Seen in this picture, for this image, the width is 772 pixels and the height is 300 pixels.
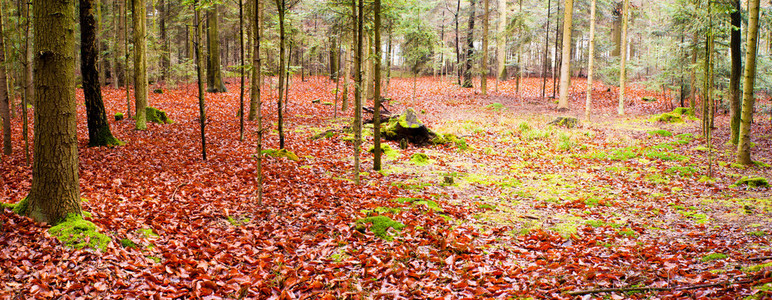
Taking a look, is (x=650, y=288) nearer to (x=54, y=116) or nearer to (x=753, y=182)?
(x=753, y=182)

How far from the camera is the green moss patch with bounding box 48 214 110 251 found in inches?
193

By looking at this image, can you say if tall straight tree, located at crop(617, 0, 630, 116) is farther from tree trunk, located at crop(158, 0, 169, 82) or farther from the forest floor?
tree trunk, located at crop(158, 0, 169, 82)

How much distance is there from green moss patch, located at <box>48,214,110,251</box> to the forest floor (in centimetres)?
12

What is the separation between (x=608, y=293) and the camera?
4.60m

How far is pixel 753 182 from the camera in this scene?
9.02 m

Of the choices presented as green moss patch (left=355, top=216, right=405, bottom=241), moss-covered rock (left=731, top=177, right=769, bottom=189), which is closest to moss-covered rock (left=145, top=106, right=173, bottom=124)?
green moss patch (left=355, top=216, right=405, bottom=241)

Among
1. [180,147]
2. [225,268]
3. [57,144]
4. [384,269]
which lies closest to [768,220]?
[384,269]

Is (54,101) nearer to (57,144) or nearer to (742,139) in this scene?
(57,144)

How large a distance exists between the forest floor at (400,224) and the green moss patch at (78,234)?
12 centimetres

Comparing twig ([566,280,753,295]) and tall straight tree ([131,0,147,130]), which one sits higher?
A: tall straight tree ([131,0,147,130])

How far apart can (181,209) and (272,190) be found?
1.91m

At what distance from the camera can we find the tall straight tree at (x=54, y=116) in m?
4.78

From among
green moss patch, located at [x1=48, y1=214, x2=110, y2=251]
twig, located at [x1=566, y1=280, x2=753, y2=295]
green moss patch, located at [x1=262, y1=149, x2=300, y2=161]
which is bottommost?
twig, located at [x1=566, y1=280, x2=753, y2=295]

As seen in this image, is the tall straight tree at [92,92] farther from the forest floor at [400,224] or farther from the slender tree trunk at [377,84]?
the slender tree trunk at [377,84]
